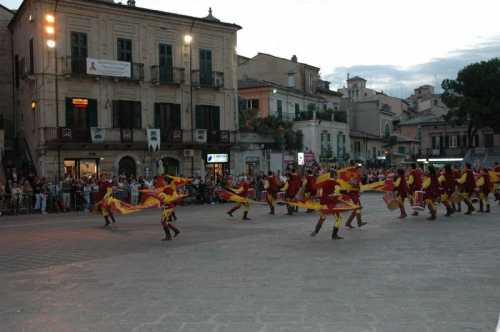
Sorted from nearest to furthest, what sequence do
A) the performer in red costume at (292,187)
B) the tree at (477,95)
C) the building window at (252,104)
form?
1. the performer in red costume at (292,187)
2. the building window at (252,104)
3. the tree at (477,95)

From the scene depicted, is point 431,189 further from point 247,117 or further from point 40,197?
point 247,117

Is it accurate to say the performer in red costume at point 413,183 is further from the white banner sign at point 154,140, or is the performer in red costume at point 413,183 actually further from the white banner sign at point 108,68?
the white banner sign at point 108,68

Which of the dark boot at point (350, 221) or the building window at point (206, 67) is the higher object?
the building window at point (206, 67)

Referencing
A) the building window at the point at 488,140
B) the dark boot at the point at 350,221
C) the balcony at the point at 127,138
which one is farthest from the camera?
the building window at the point at 488,140

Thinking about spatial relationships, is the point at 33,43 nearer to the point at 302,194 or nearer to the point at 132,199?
the point at 132,199

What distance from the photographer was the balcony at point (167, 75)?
38.3 meters

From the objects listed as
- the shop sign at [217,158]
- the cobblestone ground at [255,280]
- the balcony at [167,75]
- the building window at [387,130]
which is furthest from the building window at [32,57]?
the building window at [387,130]

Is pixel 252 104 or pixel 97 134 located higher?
pixel 252 104

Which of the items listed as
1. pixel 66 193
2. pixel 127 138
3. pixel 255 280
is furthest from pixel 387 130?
pixel 255 280

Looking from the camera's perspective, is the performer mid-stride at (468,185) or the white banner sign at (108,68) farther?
the white banner sign at (108,68)

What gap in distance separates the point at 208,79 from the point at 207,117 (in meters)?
2.66

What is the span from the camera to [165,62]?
129ft

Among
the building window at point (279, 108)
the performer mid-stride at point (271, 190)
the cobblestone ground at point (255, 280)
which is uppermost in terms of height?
the building window at point (279, 108)

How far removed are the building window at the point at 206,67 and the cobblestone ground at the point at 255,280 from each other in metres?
24.8
